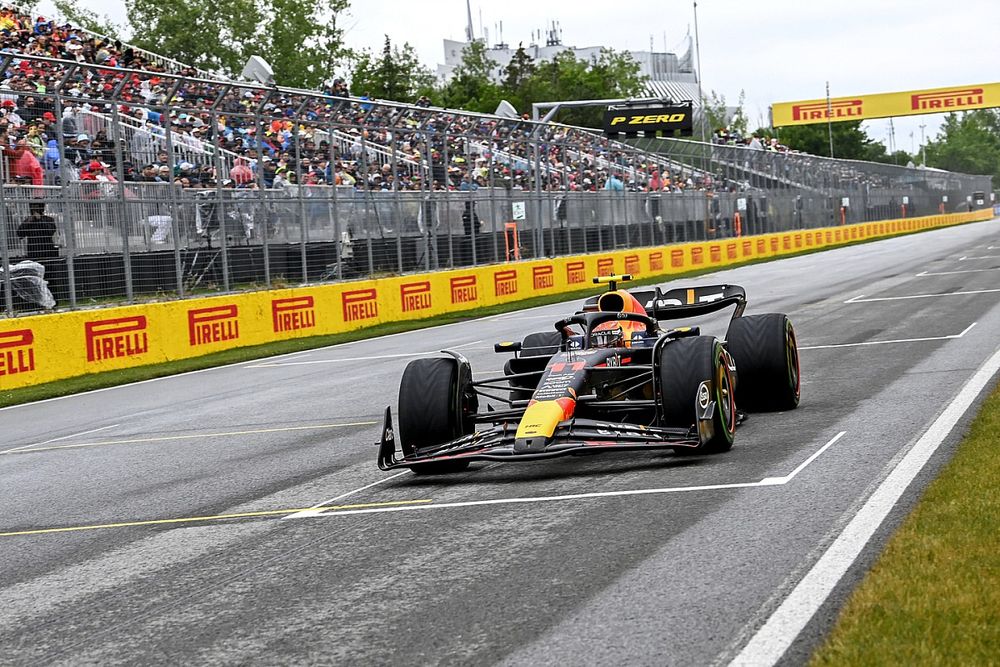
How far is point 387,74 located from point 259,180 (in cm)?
5006

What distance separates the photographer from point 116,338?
19062mm

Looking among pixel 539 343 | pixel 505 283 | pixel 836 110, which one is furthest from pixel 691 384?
pixel 836 110

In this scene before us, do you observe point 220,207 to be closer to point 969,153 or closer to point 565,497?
point 565,497

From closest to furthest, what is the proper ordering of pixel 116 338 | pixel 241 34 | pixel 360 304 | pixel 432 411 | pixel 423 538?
pixel 423 538 < pixel 432 411 < pixel 116 338 < pixel 360 304 < pixel 241 34

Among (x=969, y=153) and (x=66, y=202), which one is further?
(x=969, y=153)

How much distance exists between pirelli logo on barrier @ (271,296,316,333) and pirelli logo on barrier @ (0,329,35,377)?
17.6 feet

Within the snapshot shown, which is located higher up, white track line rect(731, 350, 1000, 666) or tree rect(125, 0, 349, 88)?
tree rect(125, 0, 349, 88)

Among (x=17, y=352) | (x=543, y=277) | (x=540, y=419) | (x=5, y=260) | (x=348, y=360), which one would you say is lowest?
(x=348, y=360)

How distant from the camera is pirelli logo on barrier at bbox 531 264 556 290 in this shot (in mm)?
31672

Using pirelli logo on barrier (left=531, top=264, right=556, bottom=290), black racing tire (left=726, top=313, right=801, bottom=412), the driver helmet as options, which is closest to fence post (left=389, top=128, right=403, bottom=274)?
pirelli logo on barrier (left=531, top=264, right=556, bottom=290)

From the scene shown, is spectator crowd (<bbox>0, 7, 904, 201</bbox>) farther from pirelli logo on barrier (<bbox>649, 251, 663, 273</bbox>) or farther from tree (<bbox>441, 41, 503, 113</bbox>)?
tree (<bbox>441, 41, 503, 113</bbox>)

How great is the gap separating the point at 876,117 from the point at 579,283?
2571 inches

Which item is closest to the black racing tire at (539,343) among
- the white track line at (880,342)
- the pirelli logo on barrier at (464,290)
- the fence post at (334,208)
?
the white track line at (880,342)

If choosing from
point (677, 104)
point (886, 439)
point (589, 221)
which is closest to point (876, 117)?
point (677, 104)
